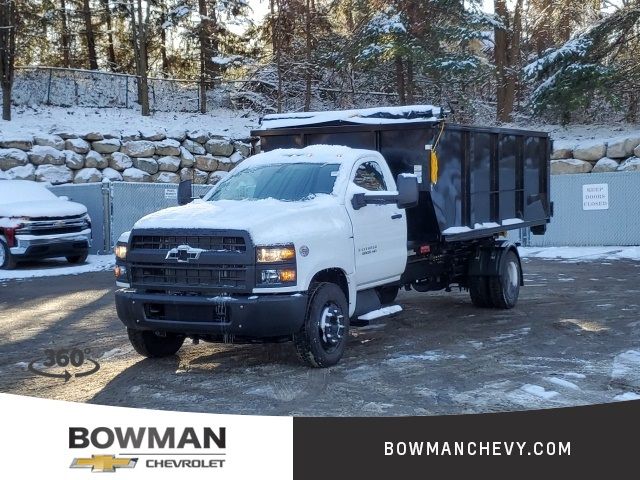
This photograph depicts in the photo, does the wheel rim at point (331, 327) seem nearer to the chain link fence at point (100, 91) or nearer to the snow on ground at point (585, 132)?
the snow on ground at point (585, 132)

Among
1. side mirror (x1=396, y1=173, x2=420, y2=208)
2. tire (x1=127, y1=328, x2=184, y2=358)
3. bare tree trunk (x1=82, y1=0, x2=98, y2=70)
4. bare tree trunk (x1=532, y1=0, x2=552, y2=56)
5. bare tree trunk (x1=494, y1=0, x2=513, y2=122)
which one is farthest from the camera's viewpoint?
bare tree trunk (x1=82, y1=0, x2=98, y2=70)

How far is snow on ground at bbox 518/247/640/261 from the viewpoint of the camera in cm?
1947

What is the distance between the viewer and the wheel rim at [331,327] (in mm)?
8102

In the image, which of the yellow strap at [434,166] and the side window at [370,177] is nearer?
the side window at [370,177]

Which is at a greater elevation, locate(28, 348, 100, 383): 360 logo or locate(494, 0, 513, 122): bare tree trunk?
locate(494, 0, 513, 122): bare tree trunk

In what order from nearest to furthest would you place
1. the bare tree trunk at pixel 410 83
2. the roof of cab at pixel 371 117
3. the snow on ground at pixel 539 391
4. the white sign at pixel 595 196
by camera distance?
1. the snow on ground at pixel 539 391
2. the roof of cab at pixel 371 117
3. the white sign at pixel 595 196
4. the bare tree trunk at pixel 410 83

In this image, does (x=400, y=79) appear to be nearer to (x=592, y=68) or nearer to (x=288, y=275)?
(x=592, y=68)

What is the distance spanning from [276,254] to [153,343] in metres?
1.96

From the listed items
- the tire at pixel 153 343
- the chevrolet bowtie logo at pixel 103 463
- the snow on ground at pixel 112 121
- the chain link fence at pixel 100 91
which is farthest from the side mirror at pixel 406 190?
the chain link fence at pixel 100 91

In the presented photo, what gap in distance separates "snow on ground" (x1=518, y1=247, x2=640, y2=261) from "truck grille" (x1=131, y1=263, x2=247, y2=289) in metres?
13.4

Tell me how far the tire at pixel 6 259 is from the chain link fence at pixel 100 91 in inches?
489

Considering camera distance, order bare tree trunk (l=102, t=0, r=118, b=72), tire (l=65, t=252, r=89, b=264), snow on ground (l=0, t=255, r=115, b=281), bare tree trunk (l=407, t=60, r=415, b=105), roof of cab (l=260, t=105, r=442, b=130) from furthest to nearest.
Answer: bare tree trunk (l=102, t=0, r=118, b=72) < bare tree trunk (l=407, t=60, r=415, b=105) < tire (l=65, t=252, r=89, b=264) < snow on ground (l=0, t=255, r=115, b=281) < roof of cab (l=260, t=105, r=442, b=130)

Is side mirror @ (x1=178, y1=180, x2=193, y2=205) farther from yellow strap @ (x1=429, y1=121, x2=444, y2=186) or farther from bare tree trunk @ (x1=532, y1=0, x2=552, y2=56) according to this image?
bare tree trunk @ (x1=532, y1=0, x2=552, y2=56)

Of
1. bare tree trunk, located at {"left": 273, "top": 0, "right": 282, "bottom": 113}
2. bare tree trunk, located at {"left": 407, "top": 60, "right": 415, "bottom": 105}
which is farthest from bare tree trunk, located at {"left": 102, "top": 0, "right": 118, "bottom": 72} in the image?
bare tree trunk, located at {"left": 407, "top": 60, "right": 415, "bottom": 105}
